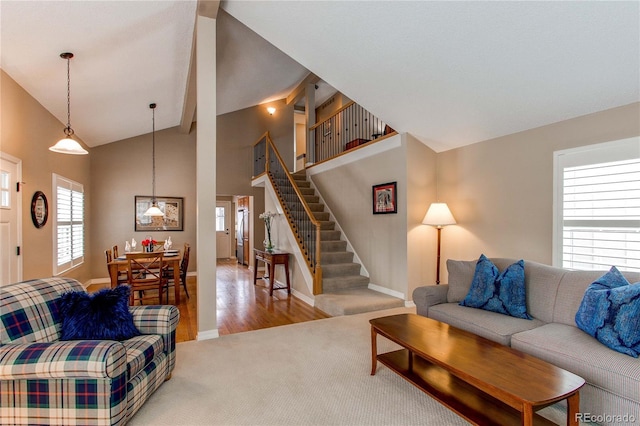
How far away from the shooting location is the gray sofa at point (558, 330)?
1.84 meters

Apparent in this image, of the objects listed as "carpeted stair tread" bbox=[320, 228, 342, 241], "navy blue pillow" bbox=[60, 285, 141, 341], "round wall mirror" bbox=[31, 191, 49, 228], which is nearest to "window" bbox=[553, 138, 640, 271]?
"carpeted stair tread" bbox=[320, 228, 342, 241]

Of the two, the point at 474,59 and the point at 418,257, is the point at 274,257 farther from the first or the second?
the point at 474,59

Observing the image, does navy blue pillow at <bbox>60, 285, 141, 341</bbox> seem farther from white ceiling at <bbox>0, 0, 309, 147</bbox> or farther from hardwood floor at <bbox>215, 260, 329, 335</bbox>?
white ceiling at <bbox>0, 0, 309, 147</bbox>

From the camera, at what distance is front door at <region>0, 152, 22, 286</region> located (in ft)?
10.6

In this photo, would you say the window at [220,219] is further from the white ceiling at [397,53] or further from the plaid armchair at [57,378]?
the plaid armchair at [57,378]

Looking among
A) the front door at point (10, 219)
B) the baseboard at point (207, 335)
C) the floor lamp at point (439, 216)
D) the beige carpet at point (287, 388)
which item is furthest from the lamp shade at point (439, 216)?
the front door at point (10, 219)

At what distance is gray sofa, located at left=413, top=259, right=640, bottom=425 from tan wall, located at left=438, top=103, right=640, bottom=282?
0.68 m

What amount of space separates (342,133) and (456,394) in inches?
209

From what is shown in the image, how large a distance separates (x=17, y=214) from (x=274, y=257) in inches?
129

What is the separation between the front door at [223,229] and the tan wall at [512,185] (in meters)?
7.81

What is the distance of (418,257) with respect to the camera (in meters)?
4.58

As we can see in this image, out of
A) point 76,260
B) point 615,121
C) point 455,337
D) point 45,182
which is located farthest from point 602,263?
point 76,260

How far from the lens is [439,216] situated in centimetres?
423

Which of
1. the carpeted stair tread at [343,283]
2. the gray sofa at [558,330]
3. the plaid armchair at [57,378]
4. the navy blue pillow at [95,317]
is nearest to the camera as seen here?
the plaid armchair at [57,378]
